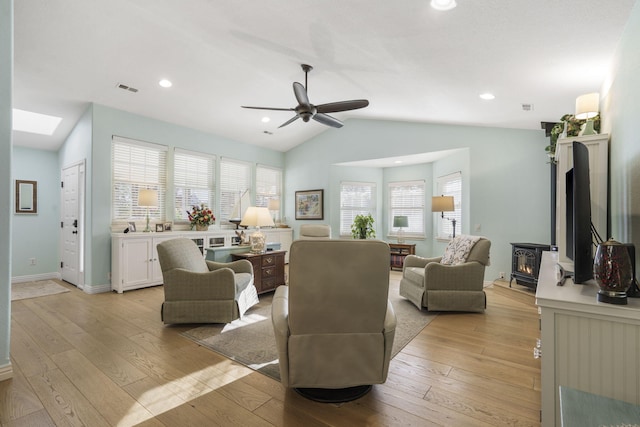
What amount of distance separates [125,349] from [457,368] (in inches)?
110

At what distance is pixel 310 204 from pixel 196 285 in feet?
14.6

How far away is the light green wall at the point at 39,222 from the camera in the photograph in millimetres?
5336

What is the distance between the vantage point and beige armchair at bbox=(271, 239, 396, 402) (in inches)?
68.4

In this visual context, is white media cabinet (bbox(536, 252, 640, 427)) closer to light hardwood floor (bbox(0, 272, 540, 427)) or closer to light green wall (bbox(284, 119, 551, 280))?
light hardwood floor (bbox(0, 272, 540, 427))

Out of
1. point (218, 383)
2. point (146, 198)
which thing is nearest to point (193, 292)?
point (218, 383)

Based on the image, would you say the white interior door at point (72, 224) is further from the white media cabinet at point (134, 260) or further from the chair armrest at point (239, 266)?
the chair armrest at point (239, 266)

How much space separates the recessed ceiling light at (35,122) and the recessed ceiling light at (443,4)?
18.9 ft

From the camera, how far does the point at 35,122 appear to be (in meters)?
5.00

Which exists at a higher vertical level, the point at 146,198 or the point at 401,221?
the point at 146,198

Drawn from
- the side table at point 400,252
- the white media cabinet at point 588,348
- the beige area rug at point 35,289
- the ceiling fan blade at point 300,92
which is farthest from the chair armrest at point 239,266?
the side table at point 400,252

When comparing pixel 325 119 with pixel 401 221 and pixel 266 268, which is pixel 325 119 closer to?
pixel 266 268

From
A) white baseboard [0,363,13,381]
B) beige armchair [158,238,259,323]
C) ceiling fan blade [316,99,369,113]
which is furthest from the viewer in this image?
ceiling fan blade [316,99,369,113]

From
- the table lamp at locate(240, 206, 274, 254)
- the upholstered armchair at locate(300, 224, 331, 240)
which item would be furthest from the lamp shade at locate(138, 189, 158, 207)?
the upholstered armchair at locate(300, 224, 331, 240)

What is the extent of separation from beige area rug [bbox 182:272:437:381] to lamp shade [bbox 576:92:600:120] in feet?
8.21
